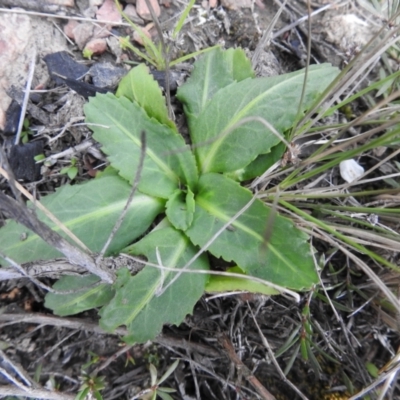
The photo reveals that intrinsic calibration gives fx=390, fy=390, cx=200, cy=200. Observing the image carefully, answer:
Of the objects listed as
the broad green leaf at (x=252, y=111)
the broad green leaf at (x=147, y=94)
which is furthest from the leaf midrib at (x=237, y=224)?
the broad green leaf at (x=147, y=94)

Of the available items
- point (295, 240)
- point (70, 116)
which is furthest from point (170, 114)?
point (295, 240)

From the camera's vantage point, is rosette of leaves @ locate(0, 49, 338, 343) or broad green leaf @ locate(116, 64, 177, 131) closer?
rosette of leaves @ locate(0, 49, 338, 343)

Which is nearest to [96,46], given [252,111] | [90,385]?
[252,111]

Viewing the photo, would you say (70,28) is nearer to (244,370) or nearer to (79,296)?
(79,296)

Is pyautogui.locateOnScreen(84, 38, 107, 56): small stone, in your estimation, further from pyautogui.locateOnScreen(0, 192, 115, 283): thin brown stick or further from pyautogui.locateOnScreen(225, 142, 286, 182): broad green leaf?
pyautogui.locateOnScreen(0, 192, 115, 283): thin brown stick

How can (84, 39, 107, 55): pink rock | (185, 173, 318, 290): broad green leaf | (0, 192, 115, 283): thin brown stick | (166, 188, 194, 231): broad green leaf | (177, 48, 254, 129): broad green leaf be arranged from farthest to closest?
1. (84, 39, 107, 55): pink rock
2. (177, 48, 254, 129): broad green leaf
3. (166, 188, 194, 231): broad green leaf
4. (185, 173, 318, 290): broad green leaf
5. (0, 192, 115, 283): thin brown stick

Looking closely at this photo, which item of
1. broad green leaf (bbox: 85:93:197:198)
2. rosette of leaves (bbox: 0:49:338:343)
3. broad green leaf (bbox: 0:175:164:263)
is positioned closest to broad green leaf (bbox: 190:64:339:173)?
rosette of leaves (bbox: 0:49:338:343)

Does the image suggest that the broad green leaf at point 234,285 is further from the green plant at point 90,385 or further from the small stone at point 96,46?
the small stone at point 96,46
